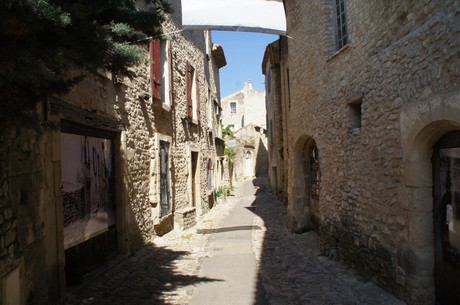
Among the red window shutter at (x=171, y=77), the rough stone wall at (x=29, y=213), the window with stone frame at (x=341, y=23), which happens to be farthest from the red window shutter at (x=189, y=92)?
the rough stone wall at (x=29, y=213)

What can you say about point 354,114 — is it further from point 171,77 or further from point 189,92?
point 189,92

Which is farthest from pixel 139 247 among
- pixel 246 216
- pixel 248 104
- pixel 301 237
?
pixel 248 104

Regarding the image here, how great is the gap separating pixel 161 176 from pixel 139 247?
6.38 feet

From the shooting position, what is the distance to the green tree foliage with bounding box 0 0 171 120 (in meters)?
2.57

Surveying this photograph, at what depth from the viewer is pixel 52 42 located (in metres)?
3.00

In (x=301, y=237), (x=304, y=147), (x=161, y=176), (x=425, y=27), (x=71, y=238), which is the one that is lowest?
(x=301, y=237)

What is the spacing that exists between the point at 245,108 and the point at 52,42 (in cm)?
4027

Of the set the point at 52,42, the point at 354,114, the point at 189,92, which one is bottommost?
the point at 354,114

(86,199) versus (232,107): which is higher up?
(232,107)

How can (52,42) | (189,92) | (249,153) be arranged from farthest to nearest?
1. (249,153)
2. (189,92)
3. (52,42)

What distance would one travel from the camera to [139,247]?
7.63 meters

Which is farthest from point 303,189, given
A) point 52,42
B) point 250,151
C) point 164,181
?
point 250,151

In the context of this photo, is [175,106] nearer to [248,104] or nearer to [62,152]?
[62,152]

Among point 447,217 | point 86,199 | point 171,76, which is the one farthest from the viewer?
point 171,76
